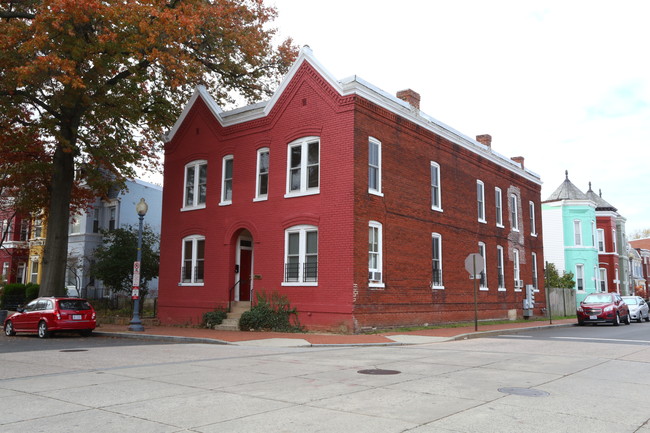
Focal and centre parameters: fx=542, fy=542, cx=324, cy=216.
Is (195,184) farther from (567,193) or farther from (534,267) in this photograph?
(567,193)

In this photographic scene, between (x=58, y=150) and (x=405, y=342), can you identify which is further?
(x=58, y=150)

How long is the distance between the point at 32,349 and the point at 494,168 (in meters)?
24.1

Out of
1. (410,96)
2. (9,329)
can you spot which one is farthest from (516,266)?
(9,329)

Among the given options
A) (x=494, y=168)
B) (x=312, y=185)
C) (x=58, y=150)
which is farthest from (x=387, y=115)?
(x=58, y=150)

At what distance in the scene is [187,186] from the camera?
25484 mm

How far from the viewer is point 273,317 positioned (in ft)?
65.9

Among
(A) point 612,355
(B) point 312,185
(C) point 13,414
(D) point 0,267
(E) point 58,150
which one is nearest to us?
(C) point 13,414

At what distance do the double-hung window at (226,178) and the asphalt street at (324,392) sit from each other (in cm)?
1095

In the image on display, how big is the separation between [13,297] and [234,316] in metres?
22.7

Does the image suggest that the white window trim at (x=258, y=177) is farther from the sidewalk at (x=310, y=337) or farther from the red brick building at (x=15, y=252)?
the red brick building at (x=15, y=252)

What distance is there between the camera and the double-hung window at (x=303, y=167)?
2059 centimetres

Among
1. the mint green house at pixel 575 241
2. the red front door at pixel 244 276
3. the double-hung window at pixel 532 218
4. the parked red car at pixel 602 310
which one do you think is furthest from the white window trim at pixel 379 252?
the mint green house at pixel 575 241

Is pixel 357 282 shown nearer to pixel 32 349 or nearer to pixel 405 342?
pixel 405 342

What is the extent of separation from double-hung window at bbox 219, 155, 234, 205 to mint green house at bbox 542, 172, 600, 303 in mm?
34452
